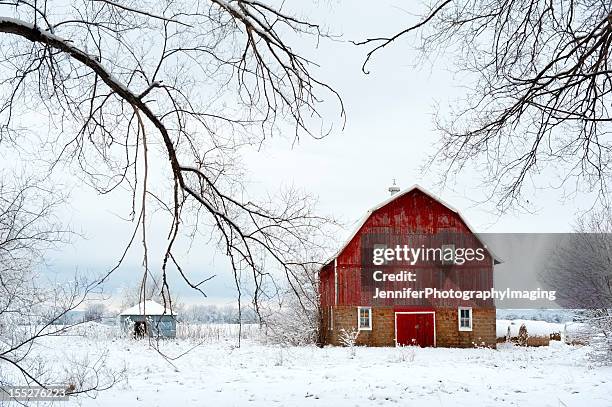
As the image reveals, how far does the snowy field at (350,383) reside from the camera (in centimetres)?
1122

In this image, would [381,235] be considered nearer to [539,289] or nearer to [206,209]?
[539,289]

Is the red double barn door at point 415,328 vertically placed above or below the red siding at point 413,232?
below

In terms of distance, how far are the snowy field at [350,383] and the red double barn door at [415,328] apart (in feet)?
23.2

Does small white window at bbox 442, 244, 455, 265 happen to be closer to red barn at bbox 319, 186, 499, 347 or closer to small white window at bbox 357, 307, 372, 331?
red barn at bbox 319, 186, 499, 347

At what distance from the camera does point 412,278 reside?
85.3ft

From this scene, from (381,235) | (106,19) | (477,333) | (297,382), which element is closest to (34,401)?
(297,382)

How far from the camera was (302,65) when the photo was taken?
560 centimetres

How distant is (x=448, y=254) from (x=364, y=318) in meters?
4.23

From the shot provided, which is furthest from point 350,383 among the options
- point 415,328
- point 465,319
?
point 465,319

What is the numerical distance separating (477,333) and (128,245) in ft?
76.5

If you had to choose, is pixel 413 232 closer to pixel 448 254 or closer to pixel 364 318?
pixel 448 254
